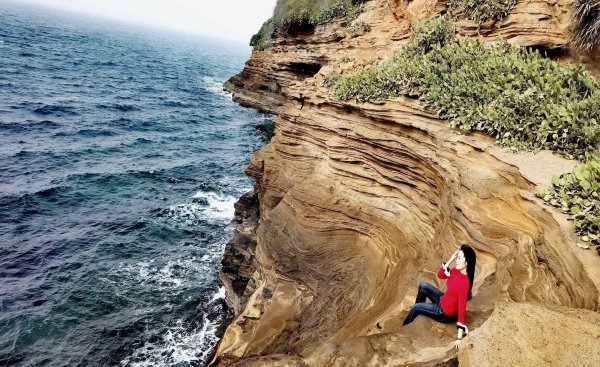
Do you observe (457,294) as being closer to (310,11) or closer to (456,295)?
(456,295)

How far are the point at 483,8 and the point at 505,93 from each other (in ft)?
21.6

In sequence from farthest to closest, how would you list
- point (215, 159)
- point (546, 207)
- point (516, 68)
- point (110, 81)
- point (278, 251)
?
point (110, 81) → point (215, 159) → point (278, 251) → point (516, 68) → point (546, 207)

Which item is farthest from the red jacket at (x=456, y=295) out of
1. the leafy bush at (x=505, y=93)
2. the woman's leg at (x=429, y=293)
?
the leafy bush at (x=505, y=93)

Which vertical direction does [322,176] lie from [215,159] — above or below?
above

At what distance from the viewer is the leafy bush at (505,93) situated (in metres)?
8.80

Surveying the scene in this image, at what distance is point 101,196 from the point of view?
2434 centimetres

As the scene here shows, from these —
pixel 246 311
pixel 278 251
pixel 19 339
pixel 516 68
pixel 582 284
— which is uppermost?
pixel 516 68

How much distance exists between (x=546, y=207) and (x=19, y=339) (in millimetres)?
17391

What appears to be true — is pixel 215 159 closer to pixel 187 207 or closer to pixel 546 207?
pixel 187 207

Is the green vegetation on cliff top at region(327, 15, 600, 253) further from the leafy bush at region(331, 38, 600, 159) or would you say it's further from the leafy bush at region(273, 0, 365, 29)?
the leafy bush at region(273, 0, 365, 29)

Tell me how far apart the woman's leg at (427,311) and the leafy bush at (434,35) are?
1123 cm

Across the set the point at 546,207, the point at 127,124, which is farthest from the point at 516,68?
the point at 127,124

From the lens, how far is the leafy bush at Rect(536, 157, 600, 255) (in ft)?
19.7

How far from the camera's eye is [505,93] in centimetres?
1034
